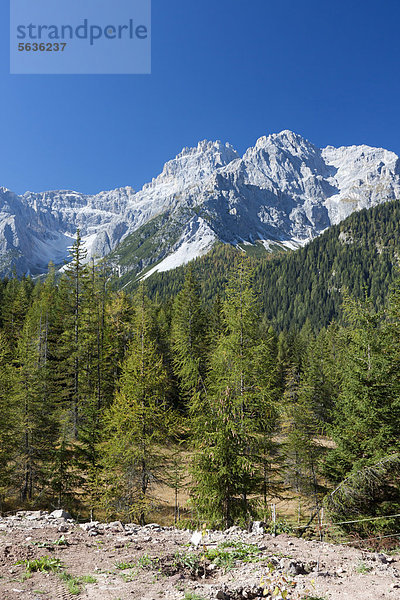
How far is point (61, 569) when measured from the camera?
620 centimetres

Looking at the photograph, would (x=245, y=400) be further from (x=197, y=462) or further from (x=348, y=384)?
(x=348, y=384)

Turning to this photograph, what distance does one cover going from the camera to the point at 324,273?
175500 millimetres

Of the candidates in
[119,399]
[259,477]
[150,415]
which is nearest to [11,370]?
[119,399]

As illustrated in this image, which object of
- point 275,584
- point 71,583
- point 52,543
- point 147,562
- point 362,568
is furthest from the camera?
point 52,543

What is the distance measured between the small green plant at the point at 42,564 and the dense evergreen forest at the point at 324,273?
146989mm

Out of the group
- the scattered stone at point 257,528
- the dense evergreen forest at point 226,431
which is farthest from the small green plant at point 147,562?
the dense evergreen forest at point 226,431

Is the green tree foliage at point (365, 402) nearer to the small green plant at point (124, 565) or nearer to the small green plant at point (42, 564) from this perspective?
the small green plant at point (124, 565)

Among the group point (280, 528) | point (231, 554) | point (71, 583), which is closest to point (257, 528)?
point (280, 528)

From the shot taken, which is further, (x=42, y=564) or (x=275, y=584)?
(x=42, y=564)

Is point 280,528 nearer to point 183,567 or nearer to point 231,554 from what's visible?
point 231,554

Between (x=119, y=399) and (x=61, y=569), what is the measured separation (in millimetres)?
11148

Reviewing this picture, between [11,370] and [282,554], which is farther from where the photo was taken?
[11,370]

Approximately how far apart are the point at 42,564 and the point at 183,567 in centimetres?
269

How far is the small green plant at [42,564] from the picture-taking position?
20.2 feet
